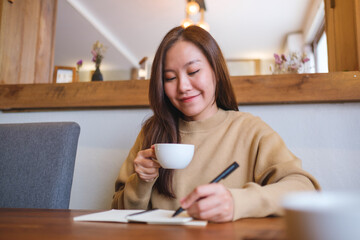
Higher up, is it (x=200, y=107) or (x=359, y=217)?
(x=200, y=107)

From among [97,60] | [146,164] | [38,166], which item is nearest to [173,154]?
[146,164]

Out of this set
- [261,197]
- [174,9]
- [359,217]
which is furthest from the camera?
[174,9]

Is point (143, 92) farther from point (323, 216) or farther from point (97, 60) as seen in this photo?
point (323, 216)

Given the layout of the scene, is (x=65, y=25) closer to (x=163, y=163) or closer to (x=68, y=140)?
(x=68, y=140)

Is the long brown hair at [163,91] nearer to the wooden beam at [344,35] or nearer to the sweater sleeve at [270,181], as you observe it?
the sweater sleeve at [270,181]

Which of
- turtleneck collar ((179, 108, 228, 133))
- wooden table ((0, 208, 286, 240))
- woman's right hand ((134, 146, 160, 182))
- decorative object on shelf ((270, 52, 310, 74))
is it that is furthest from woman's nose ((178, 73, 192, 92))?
decorative object on shelf ((270, 52, 310, 74))

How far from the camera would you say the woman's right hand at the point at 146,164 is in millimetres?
855

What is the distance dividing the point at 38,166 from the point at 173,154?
1.83 ft

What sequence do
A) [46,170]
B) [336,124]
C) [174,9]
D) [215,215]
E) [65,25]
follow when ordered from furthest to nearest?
1. [65,25]
2. [174,9]
3. [336,124]
4. [46,170]
5. [215,215]

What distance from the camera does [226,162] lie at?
1076mm

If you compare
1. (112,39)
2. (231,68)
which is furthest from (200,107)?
(231,68)

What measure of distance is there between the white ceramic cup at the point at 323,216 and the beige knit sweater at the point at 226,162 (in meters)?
0.62

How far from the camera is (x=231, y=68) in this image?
680cm

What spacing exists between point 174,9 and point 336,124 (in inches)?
143
